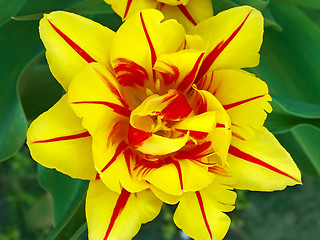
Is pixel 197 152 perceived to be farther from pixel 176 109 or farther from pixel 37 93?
pixel 37 93

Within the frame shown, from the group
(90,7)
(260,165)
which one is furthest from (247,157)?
(90,7)

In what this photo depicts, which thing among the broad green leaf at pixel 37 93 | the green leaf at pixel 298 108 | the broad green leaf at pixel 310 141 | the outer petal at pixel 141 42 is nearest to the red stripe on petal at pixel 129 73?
the outer petal at pixel 141 42

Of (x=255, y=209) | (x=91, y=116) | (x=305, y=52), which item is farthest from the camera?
(x=255, y=209)

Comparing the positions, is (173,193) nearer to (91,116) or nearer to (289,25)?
(91,116)

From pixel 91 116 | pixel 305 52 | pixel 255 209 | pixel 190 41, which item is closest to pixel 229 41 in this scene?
pixel 190 41

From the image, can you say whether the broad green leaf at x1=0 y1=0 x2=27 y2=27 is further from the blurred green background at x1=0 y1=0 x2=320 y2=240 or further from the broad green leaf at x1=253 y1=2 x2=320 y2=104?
the broad green leaf at x1=253 y1=2 x2=320 y2=104

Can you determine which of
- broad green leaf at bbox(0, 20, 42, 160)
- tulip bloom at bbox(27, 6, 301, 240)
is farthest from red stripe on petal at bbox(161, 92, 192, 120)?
broad green leaf at bbox(0, 20, 42, 160)
